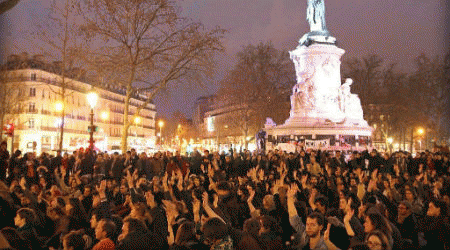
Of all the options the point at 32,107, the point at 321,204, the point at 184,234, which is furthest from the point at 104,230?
the point at 32,107

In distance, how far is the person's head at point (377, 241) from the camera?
4.82m

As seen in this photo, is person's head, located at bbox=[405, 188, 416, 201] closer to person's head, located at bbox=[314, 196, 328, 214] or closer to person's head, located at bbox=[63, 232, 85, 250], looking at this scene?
person's head, located at bbox=[314, 196, 328, 214]

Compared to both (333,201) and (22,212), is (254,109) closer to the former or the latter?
(333,201)

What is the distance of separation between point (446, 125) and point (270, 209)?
4879 centimetres

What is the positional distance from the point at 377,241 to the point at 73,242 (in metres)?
3.01

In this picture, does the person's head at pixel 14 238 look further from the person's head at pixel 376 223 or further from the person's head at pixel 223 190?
the person's head at pixel 376 223

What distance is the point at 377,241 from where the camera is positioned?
190 inches

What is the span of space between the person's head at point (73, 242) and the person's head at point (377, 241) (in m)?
2.89

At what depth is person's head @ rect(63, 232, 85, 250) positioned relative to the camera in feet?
17.3

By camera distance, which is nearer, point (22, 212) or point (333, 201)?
point (22, 212)

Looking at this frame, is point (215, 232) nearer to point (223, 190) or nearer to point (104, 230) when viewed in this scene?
point (104, 230)

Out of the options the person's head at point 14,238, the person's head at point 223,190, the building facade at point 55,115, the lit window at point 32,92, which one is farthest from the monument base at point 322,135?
the lit window at point 32,92

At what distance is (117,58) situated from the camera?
27344mm

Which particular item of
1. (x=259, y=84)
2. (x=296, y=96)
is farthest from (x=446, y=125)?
(x=296, y=96)
